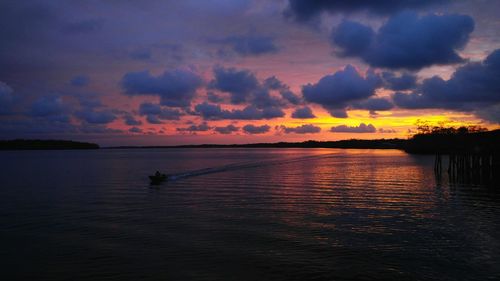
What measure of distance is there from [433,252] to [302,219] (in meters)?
7.40

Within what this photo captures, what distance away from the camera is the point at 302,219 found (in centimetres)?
2062

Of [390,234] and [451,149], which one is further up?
[451,149]

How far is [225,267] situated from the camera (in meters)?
12.9

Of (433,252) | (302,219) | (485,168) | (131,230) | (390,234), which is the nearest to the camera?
(433,252)

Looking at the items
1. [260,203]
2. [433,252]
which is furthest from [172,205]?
[433,252]

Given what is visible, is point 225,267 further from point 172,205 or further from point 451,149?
point 451,149

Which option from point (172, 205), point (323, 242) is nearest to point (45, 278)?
point (323, 242)

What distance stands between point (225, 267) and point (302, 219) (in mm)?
8516

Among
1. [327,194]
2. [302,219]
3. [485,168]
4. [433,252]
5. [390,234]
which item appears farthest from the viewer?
[485,168]

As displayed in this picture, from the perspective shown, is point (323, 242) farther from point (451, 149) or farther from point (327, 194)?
point (451, 149)

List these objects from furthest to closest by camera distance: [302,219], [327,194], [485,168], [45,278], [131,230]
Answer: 1. [485,168]
2. [327,194]
3. [302,219]
4. [131,230]
5. [45,278]

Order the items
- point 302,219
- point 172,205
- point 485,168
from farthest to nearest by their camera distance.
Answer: point 485,168, point 172,205, point 302,219

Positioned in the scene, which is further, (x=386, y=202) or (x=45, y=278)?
(x=386, y=202)

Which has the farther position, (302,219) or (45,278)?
(302,219)
